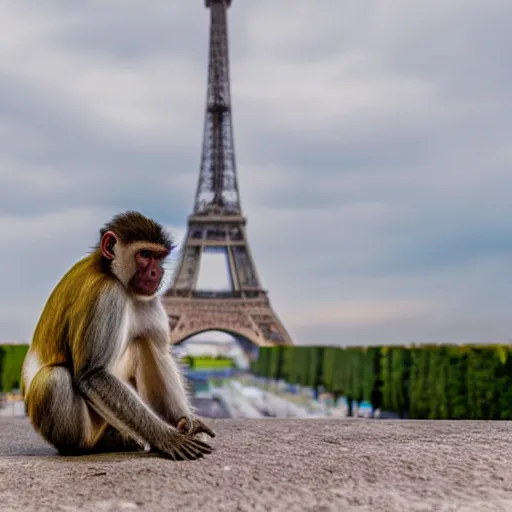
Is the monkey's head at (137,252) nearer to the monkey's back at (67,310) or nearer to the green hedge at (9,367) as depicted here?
the monkey's back at (67,310)

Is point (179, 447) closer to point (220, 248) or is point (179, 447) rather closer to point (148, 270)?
point (148, 270)

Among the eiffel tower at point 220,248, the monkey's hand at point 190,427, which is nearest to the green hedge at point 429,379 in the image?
the monkey's hand at point 190,427

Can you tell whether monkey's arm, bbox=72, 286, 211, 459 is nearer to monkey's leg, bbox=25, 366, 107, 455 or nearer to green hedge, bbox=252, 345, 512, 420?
monkey's leg, bbox=25, 366, 107, 455

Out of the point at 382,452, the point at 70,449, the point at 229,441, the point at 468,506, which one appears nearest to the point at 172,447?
the point at 70,449

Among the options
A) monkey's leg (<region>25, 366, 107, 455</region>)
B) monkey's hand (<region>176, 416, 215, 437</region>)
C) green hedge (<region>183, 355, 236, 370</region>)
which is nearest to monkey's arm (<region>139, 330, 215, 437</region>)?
monkey's hand (<region>176, 416, 215, 437</region>)

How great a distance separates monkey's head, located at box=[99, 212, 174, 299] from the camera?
4.38 metres

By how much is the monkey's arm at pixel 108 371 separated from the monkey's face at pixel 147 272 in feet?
0.43

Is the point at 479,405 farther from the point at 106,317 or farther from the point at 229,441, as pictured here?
the point at 106,317

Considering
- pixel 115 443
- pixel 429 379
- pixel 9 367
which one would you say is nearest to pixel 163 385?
pixel 115 443

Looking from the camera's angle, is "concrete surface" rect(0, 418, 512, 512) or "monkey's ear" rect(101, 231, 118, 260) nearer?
"concrete surface" rect(0, 418, 512, 512)

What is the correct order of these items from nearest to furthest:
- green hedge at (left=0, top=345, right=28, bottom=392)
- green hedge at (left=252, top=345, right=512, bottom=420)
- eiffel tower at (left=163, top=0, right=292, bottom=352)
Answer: green hedge at (left=252, top=345, right=512, bottom=420) → green hedge at (left=0, top=345, right=28, bottom=392) → eiffel tower at (left=163, top=0, right=292, bottom=352)

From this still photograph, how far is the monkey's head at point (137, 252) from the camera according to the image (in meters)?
4.38

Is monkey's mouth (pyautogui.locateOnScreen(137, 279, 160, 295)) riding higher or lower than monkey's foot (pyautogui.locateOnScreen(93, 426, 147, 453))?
higher

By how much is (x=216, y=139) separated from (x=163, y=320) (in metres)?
45.1
